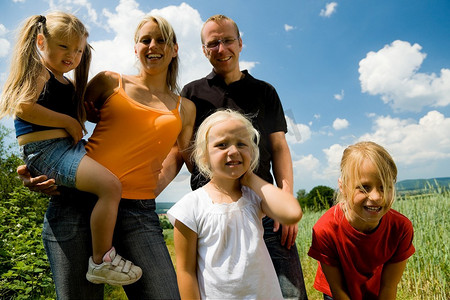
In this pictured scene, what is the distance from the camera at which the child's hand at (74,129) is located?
6.58 ft

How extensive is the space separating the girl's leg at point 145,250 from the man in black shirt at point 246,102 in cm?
43

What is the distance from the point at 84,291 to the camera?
6.18ft

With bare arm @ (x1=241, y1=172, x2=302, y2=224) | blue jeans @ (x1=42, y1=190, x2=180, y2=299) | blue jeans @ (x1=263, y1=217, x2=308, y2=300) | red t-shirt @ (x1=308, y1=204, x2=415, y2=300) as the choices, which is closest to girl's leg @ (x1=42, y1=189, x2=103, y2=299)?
blue jeans @ (x1=42, y1=190, x2=180, y2=299)

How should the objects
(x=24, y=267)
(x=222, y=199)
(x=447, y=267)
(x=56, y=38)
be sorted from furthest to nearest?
(x=24, y=267)
(x=447, y=267)
(x=56, y=38)
(x=222, y=199)

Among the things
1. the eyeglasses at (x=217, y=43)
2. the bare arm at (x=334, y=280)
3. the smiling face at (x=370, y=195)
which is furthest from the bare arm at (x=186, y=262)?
the eyeglasses at (x=217, y=43)

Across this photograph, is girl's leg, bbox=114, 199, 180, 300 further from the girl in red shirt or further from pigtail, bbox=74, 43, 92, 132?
the girl in red shirt

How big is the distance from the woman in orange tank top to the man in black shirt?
1.18ft

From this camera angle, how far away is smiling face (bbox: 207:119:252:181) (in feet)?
6.22

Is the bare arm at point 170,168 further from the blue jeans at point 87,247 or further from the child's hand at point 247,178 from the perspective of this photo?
the child's hand at point 247,178

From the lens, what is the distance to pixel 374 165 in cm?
228

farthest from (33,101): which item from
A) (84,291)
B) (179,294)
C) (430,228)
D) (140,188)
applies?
(430,228)

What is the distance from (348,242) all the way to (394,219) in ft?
1.23

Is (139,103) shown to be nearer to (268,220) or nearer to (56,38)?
(56,38)

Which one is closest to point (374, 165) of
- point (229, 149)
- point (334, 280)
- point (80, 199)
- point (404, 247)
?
point (404, 247)
